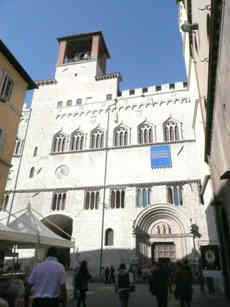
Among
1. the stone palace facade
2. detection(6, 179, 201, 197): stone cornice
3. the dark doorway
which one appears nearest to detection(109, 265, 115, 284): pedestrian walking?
the stone palace facade

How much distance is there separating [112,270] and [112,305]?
10044mm

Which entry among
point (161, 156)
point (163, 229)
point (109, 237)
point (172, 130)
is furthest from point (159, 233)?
point (172, 130)

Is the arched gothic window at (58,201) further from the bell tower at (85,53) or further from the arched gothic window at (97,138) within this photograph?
the bell tower at (85,53)

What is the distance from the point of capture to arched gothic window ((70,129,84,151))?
2564cm

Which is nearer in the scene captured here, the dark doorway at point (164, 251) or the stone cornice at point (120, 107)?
the dark doorway at point (164, 251)

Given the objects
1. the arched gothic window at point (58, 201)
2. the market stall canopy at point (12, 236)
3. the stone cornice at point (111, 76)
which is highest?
the stone cornice at point (111, 76)

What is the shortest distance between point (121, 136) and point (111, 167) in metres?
3.72

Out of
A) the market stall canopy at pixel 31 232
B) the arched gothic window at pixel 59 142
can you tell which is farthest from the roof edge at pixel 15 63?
the arched gothic window at pixel 59 142

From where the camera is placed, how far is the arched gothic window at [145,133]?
2423 centimetres

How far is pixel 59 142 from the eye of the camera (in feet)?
A: 86.5

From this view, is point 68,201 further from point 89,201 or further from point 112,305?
point 112,305

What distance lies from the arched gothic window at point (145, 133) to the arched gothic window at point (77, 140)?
6.10 metres

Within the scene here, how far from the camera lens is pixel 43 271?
3492 mm

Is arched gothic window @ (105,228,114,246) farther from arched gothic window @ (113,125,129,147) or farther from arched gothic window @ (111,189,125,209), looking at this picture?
arched gothic window @ (113,125,129,147)
